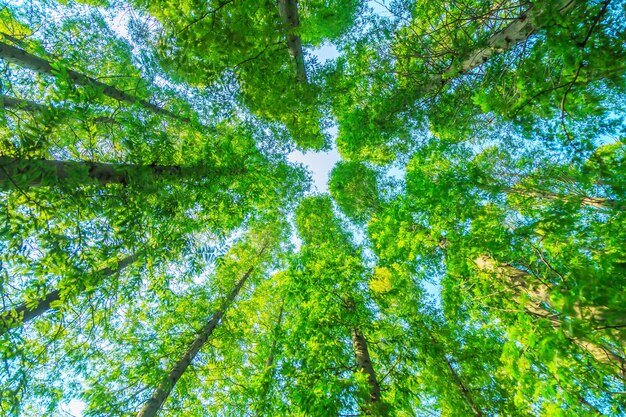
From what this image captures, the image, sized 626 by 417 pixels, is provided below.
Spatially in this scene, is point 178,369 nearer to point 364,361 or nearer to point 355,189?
point 364,361

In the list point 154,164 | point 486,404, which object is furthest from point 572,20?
point 486,404

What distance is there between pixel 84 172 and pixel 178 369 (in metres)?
4.42

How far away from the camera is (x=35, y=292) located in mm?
2387

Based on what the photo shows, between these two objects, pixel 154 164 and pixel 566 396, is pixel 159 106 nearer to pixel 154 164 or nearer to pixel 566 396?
pixel 154 164

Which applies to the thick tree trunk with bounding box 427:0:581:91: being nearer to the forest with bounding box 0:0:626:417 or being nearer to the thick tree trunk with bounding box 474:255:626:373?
the forest with bounding box 0:0:626:417

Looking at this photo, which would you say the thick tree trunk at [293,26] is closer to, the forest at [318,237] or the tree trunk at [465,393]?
the forest at [318,237]

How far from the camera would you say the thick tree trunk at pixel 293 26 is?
5.52 m

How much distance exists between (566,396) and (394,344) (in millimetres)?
2404

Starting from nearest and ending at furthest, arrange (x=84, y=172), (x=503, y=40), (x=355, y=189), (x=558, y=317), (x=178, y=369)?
1. (x=558, y=317)
2. (x=84, y=172)
3. (x=503, y=40)
4. (x=178, y=369)
5. (x=355, y=189)

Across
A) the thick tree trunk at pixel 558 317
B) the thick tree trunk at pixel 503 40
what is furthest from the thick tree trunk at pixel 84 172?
the thick tree trunk at pixel 503 40

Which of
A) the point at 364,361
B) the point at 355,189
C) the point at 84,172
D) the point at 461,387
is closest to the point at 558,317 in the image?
the point at 364,361

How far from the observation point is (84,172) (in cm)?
264

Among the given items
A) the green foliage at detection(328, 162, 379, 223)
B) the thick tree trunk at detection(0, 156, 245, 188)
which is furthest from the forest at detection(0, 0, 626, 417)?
the green foliage at detection(328, 162, 379, 223)

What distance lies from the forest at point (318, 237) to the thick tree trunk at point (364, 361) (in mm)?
85
